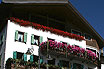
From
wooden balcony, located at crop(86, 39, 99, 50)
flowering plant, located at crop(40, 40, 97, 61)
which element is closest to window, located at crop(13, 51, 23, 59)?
flowering plant, located at crop(40, 40, 97, 61)

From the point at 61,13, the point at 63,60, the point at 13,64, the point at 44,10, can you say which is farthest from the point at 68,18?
the point at 13,64

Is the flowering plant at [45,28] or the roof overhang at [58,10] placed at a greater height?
the roof overhang at [58,10]

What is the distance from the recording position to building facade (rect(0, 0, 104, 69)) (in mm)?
29234

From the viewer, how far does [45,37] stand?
3225 centimetres

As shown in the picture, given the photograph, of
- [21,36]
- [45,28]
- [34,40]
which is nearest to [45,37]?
[45,28]

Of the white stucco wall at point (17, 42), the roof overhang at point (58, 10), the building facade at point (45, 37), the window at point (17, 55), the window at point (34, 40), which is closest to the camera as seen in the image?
the window at point (17, 55)

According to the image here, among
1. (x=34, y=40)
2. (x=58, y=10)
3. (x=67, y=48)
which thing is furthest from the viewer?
(x=58, y=10)

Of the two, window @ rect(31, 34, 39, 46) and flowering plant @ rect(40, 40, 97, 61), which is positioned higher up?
window @ rect(31, 34, 39, 46)

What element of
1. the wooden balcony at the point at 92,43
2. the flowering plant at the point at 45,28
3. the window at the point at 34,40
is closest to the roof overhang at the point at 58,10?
the wooden balcony at the point at 92,43

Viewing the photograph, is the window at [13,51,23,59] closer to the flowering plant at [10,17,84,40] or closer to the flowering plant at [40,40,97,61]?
the flowering plant at [40,40,97,61]

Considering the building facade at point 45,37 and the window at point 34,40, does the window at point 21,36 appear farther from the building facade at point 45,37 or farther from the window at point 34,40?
the window at point 34,40

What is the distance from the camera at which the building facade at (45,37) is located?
29.2m

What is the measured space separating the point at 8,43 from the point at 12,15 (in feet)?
14.7

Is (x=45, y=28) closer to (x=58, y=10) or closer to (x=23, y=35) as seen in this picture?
(x=23, y=35)
